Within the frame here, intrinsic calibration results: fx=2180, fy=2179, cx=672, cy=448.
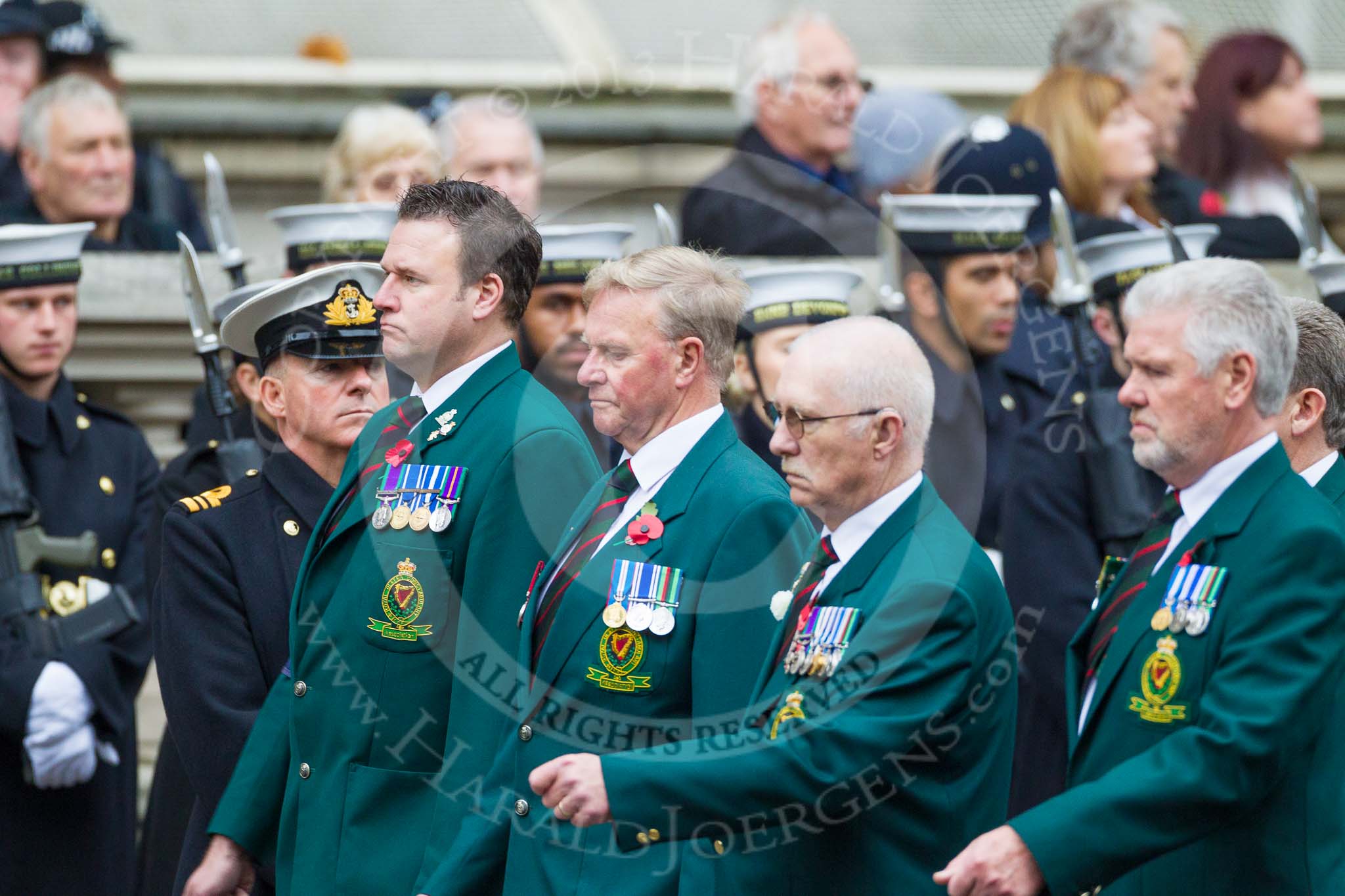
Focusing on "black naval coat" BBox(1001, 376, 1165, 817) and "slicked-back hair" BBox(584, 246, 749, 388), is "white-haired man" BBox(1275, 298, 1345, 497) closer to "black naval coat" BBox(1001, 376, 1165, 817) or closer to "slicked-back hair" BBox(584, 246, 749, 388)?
"slicked-back hair" BBox(584, 246, 749, 388)

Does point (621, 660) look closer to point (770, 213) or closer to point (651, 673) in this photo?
point (651, 673)

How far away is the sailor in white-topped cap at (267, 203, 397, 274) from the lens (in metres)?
6.57

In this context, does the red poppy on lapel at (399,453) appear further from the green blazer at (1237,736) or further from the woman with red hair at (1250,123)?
the woman with red hair at (1250,123)

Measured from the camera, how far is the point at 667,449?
446cm

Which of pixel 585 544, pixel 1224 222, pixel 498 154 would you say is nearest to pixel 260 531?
pixel 585 544

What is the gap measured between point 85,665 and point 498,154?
7.17 ft

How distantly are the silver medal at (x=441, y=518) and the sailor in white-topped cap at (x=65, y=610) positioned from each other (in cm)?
177

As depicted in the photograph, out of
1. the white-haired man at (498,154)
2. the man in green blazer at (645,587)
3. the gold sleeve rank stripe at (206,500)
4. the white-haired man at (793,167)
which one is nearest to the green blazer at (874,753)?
the man in green blazer at (645,587)

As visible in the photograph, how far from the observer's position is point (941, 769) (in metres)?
4.09

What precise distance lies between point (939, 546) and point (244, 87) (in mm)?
5467

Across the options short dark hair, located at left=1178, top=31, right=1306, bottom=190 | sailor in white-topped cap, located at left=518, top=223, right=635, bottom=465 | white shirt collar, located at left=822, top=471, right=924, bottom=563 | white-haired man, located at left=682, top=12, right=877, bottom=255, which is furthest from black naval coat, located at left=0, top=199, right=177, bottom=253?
white shirt collar, located at left=822, top=471, right=924, bottom=563

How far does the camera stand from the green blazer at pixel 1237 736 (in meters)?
3.78

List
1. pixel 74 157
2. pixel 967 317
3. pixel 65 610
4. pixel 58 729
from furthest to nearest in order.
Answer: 1. pixel 74 157
2. pixel 967 317
3. pixel 65 610
4. pixel 58 729

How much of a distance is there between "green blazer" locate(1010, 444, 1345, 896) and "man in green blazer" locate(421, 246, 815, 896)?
2.43ft
